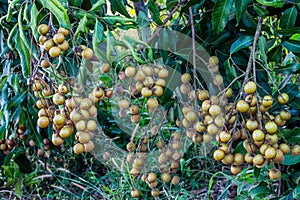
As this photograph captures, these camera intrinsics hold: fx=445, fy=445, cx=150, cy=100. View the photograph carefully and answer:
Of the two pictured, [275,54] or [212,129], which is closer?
[212,129]

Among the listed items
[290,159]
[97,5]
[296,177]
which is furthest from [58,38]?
[296,177]

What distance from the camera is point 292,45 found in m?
1.07

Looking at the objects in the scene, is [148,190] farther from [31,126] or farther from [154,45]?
[154,45]

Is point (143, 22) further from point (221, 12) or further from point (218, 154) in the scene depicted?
point (218, 154)

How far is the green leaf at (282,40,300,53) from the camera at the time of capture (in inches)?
41.8

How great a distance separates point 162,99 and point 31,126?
0.62m

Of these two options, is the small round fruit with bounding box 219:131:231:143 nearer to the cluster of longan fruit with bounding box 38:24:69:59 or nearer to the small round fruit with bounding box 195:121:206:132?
the small round fruit with bounding box 195:121:206:132

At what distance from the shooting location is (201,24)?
1272mm

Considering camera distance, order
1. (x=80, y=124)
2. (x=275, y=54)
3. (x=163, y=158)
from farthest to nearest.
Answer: (x=163, y=158), (x=275, y=54), (x=80, y=124)

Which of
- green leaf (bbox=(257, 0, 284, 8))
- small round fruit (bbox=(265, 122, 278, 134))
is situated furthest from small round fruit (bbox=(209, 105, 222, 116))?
green leaf (bbox=(257, 0, 284, 8))

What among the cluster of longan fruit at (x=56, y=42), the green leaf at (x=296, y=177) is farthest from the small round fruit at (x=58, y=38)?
the green leaf at (x=296, y=177)

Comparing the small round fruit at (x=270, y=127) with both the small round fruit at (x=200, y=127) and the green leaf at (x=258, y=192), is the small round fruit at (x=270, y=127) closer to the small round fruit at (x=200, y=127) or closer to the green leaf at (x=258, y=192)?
the small round fruit at (x=200, y=127)

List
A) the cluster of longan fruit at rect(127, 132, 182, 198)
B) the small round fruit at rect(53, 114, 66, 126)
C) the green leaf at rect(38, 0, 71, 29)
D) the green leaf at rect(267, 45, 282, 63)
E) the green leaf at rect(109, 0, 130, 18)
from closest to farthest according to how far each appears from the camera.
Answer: the green leaf at rect(38, 0, 71, 29)
the small round fruit at rect(53, 114, 66, 126)
the green leaf at rect(109, 0, 130, 18)
the green leaf at rect(267, 45, 282, 63)
the cluster of longan fruit at rect(127, 132, 182, 198)

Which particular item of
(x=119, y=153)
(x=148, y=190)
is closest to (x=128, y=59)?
(x=119, y=153)
